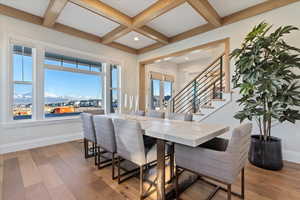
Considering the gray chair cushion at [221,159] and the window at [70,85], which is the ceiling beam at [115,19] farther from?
the gray chair cushion at [221,159]

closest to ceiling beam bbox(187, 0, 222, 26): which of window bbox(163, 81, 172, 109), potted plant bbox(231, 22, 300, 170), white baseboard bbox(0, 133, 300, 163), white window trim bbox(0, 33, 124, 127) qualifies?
potted plant bbox(231, 22, 300, 170)

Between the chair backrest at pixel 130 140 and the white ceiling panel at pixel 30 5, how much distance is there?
280 centimetres

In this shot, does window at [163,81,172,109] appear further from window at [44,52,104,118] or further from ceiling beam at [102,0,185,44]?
window at [44,52,104,118]

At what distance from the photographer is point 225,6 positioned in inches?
105

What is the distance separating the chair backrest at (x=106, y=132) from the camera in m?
1.86

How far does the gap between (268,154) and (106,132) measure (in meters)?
2.46

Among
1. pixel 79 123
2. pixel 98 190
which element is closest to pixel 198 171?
pixel 98 190

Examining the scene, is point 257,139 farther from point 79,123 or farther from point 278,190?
point 79,123

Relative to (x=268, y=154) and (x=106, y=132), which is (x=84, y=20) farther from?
(x=268, y=154)

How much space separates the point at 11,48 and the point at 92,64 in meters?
1.73

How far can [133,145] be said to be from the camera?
1532 mm

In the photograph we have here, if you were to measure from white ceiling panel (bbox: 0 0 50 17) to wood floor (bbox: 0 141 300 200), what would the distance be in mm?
2904

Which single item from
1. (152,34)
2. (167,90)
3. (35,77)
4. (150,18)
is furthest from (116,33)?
(167,90)

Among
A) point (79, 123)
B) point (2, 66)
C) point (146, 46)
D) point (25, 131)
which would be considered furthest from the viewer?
point (146, 46)
